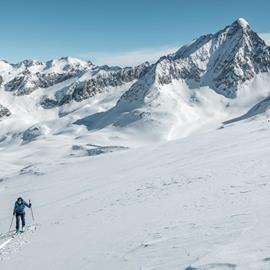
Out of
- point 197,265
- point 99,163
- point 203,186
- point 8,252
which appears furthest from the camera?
point 99,163

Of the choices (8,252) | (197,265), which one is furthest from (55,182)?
(197,265)

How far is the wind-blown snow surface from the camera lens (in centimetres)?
1214

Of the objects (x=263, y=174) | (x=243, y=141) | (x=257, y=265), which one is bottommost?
(x=257, y=265)

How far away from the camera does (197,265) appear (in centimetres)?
1047

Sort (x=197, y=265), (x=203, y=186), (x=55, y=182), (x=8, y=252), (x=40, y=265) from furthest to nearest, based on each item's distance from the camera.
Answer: (x=55, y=182) < (x=203, y=186) < (x=8, y=252) < (x=40, y=265) < (x=197, y=265)

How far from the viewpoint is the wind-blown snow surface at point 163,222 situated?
39.8 ft

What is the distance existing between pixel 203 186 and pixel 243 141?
1930 centimetres

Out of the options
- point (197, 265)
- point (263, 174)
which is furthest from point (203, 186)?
point (197, 265)

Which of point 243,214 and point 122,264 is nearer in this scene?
point 122,264

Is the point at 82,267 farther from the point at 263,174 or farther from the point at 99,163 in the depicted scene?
the point at 99,163

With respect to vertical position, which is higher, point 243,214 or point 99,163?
point 99,163

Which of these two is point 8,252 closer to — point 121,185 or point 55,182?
point 121,185

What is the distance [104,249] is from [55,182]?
32409mm

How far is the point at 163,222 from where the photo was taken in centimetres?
1750
